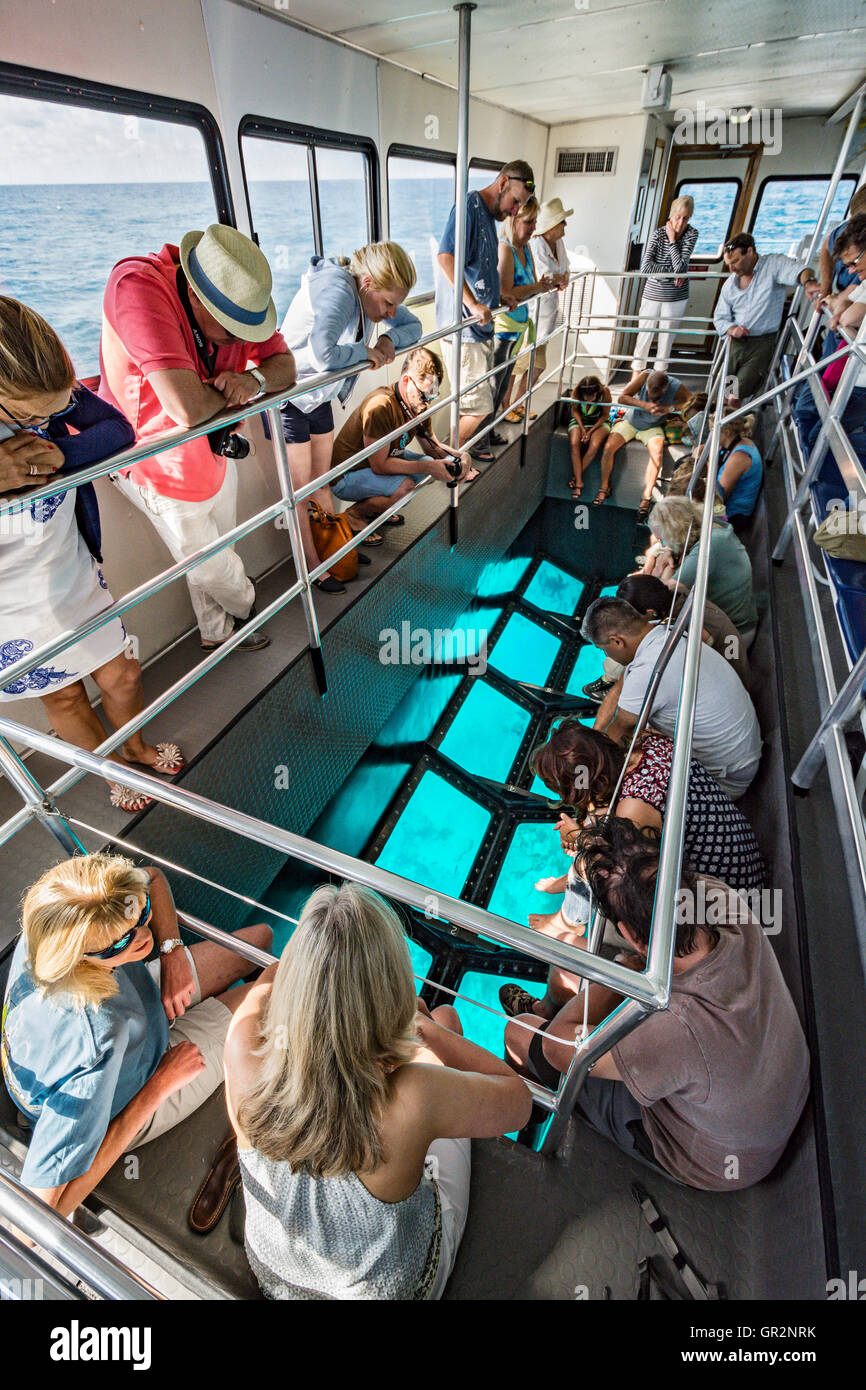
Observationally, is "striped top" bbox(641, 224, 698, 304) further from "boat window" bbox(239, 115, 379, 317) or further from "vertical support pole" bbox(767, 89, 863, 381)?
"boat window" bbox(239, 115, 379, 317)

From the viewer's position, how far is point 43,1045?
1.35 metres

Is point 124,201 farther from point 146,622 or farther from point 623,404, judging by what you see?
point 623,404

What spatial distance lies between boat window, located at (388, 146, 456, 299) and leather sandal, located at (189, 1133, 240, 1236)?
4893mm

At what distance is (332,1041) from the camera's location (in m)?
1.02

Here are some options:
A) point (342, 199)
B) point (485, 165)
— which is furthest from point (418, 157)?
point (485, 165)

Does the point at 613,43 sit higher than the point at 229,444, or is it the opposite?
the point at 613,43

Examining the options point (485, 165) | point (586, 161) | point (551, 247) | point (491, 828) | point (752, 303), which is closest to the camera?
point (491, 828)

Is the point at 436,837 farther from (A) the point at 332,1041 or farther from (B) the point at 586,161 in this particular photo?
(B) the point at 586,161

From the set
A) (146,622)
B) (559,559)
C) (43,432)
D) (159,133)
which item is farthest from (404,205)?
(43,432)

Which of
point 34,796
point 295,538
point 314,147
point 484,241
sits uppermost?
point 314,147

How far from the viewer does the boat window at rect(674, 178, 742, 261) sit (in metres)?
7.80

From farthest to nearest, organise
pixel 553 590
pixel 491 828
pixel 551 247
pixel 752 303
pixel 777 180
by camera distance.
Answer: pixel 777 180, pixel 553 590, pixel 551 247, pixel 752 303, pixel 491 828

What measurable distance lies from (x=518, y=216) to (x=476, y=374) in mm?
1103
